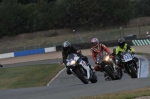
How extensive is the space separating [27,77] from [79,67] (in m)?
18.6

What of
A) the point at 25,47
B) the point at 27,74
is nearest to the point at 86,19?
the point at 25,47

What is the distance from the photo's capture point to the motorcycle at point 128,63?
54.0ft

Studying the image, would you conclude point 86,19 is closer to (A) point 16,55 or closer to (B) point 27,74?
(A) point 16,55

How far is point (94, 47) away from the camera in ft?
54.9

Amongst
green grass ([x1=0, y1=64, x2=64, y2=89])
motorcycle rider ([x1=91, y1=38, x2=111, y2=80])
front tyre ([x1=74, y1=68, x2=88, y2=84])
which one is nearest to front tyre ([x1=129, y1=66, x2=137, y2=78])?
motorcycle rider ([x1=91, y1=38, x2=111, y2=80])

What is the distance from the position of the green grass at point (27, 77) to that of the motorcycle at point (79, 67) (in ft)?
39.3

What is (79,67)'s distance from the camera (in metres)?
15.8

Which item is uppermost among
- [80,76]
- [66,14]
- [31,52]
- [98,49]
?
[66,14]

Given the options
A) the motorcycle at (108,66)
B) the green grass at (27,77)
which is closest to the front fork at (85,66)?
the motorcycle at (108,66)

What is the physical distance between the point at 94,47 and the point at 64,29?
6156cm

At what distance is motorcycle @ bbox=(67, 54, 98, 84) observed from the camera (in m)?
15.7

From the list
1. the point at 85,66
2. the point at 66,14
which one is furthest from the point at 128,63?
the point at 66,14

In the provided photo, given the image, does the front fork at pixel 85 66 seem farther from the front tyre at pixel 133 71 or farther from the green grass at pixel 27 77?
the green grass at pixel 27 77

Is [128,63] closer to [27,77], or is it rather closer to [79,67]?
[79,67]
